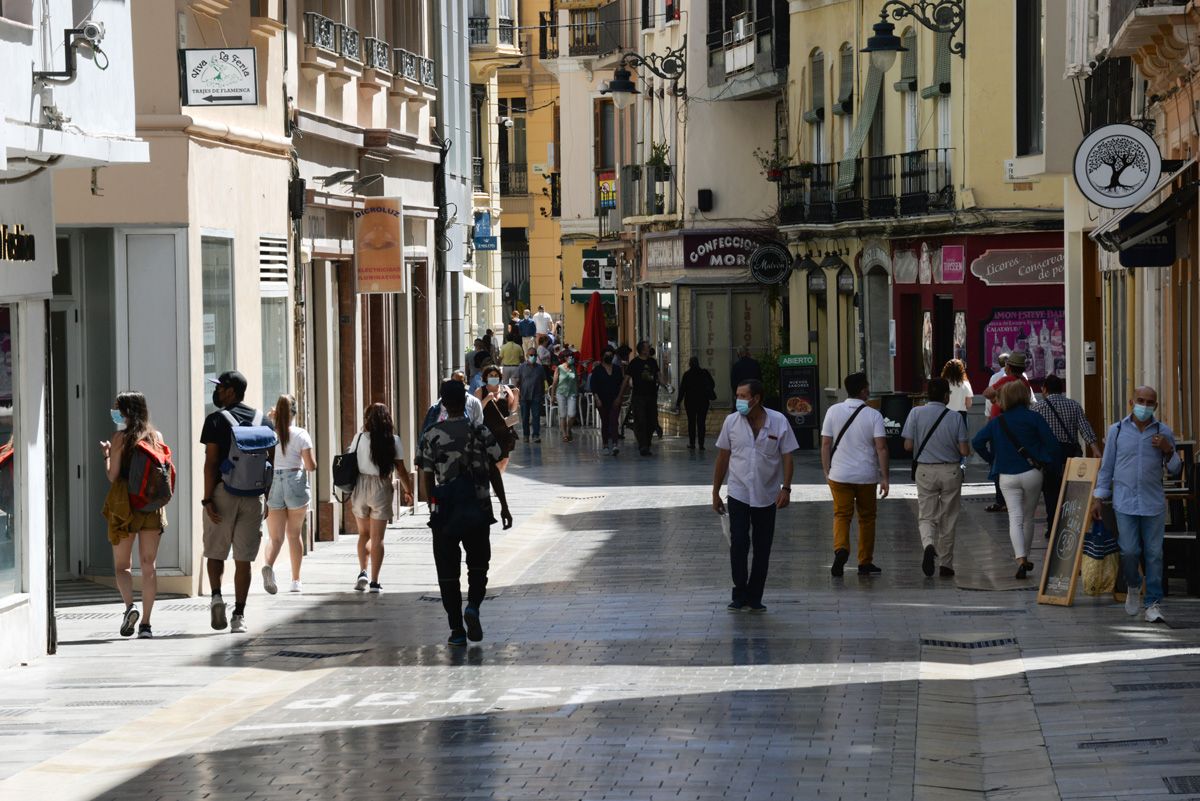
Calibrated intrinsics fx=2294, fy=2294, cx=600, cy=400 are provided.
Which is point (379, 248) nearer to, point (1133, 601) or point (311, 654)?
point (311, 654)

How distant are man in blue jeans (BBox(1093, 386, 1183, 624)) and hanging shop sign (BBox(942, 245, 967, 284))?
19.7 m

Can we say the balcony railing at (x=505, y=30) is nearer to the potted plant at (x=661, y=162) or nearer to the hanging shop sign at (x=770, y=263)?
the potted plant at (x=661, y=162)

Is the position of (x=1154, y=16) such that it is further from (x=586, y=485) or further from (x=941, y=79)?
(x=941, y=79)

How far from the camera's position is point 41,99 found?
1402cm

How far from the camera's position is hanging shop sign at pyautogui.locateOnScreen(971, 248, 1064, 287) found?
35000 millimetres

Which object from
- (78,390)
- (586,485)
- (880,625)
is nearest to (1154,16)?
(880,625)

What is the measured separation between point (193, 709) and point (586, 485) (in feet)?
61.5

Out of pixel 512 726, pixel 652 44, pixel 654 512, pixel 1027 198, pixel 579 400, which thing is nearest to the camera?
pixel 512 726

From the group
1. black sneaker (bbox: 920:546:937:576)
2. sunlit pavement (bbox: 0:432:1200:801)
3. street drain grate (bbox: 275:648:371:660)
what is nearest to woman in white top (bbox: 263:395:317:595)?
sunlit pavement (bbox: 0:432:1200:801)

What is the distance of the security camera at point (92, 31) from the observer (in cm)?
1450

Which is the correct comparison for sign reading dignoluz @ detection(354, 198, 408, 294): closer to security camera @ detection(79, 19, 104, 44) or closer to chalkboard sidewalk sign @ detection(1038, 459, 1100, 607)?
chalkboard sidewalk sign @ detection(1038, 459, 1100, 607)

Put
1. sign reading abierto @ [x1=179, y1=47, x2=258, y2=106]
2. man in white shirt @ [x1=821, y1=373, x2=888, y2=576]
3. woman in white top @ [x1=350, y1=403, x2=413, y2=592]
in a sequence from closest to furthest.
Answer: sign reading abierto @ [x1=179, y1=47, x2=258, y2=106] < woman in white top @ [x1=350, y1=403, x2=413, y2=592] < man in white shirt @ [x1=821, y1=373, x2=888, y2=576]

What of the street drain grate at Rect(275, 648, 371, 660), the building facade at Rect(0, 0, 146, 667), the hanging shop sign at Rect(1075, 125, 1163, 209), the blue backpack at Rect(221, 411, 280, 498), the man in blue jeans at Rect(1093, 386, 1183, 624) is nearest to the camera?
the building facade at Rect(0, 0, 146, 667)

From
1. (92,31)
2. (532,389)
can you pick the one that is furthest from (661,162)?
(92,31)
